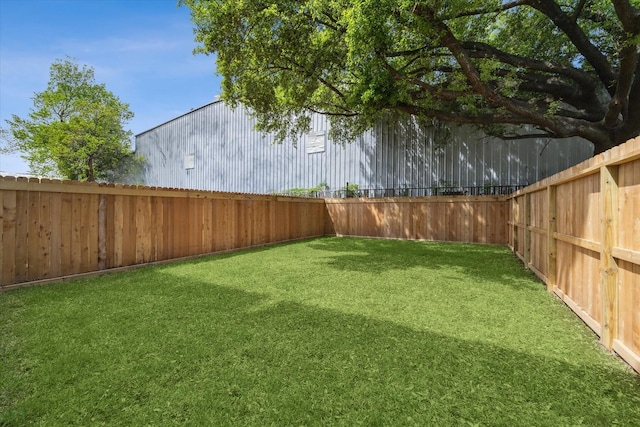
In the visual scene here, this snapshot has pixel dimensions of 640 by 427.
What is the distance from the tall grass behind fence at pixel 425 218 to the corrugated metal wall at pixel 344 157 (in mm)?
2093

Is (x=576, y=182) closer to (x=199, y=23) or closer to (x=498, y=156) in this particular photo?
(x=199, y=23)

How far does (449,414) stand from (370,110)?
5906 mm

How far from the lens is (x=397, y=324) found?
104 inches

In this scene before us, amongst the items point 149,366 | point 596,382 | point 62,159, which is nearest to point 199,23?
point 149,366

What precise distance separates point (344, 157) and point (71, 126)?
1712 cm

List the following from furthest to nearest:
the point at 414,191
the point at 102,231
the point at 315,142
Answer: the point at 315,142 → the point at 414,191 → the point at 102,231

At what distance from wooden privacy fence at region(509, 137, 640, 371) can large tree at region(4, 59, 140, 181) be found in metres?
23.3

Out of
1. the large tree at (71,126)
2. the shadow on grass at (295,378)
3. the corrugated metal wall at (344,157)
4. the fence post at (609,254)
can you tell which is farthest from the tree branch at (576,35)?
the large tree at (71,126)

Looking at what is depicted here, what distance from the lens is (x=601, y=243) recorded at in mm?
2236

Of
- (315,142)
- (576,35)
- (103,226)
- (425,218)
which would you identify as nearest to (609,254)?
(103,226)

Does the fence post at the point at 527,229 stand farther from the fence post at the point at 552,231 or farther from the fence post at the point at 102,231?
the fence post at the point at 102,231

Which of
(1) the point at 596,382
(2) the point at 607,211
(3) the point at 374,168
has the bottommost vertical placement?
(1) the point at 596,382

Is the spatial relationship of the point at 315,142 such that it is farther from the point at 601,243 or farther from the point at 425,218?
the point at 601,243

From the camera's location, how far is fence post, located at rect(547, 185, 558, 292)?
3.47 m
